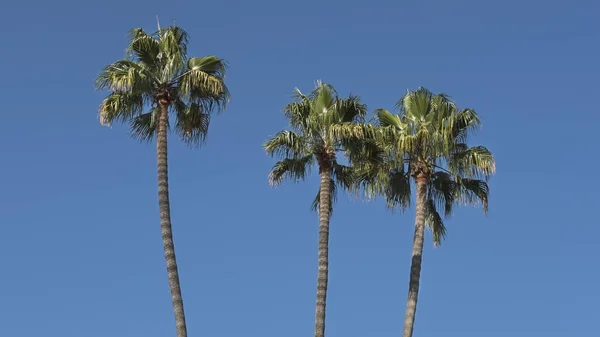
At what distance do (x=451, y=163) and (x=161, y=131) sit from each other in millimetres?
9866

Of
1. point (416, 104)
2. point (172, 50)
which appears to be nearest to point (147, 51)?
point (172, 50)

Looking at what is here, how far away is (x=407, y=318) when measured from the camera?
3631 cm

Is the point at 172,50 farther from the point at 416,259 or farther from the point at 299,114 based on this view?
the point at 416,259

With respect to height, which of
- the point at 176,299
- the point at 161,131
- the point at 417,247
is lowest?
the point at 176,299

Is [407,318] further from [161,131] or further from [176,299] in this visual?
[161,131]

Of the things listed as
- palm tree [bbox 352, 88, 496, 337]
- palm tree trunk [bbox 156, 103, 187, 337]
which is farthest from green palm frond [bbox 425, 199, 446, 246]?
palm tree trunk [bbox 156, 103, 187, 337]

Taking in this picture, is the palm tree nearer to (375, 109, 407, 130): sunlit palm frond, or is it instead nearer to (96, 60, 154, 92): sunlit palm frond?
(375, 109, 407, 130): sunlit palm frond

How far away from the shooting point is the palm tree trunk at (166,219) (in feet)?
111

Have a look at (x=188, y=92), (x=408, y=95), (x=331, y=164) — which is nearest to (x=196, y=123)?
(x=188, y=92)

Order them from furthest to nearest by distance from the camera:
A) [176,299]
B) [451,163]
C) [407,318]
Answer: [451,163] → [407,318] → [176,299]

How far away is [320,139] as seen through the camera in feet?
126

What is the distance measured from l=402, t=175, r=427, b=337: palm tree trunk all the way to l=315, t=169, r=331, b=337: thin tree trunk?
272cm

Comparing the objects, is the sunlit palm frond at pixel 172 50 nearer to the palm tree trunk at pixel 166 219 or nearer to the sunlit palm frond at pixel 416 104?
the palm tree trunk at pixel 166 219

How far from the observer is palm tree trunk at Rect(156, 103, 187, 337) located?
3397cm
